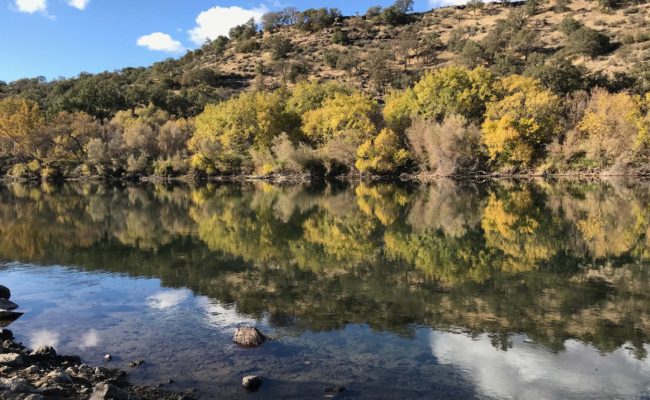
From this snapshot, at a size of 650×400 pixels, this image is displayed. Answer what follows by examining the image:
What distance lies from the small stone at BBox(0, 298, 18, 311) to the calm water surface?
40cm

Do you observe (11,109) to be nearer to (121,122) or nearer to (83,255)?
(121,122)

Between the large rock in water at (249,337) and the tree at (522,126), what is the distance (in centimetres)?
5373

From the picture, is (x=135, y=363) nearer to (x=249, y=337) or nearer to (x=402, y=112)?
(x=249, y=337)

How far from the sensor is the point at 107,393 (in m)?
8.15

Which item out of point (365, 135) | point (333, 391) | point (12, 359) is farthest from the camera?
point (365, 135)

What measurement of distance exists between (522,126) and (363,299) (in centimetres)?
5243

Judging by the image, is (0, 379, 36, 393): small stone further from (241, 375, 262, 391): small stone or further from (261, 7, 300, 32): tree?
(261, 7, 300, 32): tree

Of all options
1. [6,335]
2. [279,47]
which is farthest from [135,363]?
[279,47]

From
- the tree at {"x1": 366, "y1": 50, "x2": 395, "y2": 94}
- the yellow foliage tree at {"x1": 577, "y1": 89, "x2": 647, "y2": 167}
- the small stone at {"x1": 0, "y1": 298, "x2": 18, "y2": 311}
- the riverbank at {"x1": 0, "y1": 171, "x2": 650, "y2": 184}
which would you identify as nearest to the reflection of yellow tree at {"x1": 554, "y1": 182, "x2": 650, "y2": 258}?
the yellow foliage tree at {"x1": 577, "y1": 89, "x2": 647, "y2": 167}

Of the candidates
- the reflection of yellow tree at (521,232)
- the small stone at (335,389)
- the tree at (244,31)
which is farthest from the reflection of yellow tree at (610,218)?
the tree at (244,31)

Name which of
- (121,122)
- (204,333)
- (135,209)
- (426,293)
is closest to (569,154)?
(135,209)

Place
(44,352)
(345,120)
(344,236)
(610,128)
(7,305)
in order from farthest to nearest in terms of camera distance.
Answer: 1. (345,120)
2. (610,128)
3. (344,236)
4. (7,305)
5. (44,352)

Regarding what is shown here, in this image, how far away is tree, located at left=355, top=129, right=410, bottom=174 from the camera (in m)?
65.7

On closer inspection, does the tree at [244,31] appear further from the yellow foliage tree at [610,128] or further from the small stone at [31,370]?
the small stone at [31,370]
